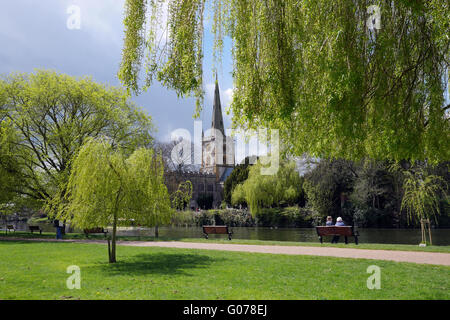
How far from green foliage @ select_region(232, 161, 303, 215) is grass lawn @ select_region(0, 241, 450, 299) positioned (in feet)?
108

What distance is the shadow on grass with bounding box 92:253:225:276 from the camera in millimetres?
10125

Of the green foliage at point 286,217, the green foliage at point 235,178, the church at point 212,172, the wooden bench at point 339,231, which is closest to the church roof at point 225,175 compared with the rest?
the church at point 212,172

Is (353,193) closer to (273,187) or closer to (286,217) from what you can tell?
(286,217)

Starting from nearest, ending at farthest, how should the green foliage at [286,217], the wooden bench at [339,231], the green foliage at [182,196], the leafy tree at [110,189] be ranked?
the leafy tree at [110,189]
the wooden bench at [339,231]
the green foliage at [182,196]
the green foliage at [286,217]

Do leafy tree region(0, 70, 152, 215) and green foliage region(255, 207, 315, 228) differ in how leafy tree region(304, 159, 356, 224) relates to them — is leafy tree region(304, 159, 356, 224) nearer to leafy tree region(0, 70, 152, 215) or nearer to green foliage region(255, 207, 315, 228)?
green foliage region(255, 207, 315, 228)

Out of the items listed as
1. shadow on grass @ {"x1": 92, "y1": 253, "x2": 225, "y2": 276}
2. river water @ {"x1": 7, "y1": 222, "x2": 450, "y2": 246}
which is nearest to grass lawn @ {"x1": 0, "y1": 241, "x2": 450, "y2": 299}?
shadow on grass @ {"x1": 92, "y1": 253, "x2": 225, "y2": 276}

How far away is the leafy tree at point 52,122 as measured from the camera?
25.6m

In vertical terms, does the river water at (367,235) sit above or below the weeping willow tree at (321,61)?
below

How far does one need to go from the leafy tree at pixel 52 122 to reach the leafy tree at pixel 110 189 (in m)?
14.2

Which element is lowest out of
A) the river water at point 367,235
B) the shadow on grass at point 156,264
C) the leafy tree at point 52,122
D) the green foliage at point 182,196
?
the river water at point 367,235

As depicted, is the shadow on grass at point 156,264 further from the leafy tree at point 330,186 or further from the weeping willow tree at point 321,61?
the leafy tree at point 330,186

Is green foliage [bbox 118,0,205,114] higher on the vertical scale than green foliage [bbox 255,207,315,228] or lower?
higher

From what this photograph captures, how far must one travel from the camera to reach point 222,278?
8.74 m
